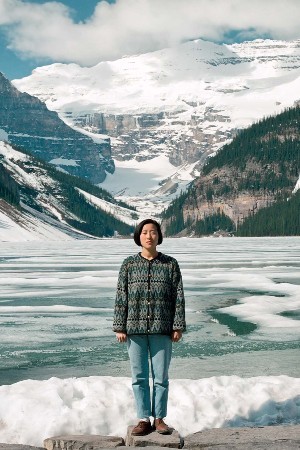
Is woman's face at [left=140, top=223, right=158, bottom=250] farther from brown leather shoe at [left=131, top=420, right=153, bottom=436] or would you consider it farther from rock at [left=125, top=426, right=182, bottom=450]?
rock at [left=125, top=426, right=182, bottom=450]

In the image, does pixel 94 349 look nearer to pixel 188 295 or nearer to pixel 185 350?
pixel 185 350

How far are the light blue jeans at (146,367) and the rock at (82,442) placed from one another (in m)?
0.62

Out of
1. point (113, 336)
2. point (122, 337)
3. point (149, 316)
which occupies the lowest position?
point (113, 336)

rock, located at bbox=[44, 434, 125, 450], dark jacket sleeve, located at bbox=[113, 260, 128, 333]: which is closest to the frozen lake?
rock, located at bbox=[44, 434, 125, 450]

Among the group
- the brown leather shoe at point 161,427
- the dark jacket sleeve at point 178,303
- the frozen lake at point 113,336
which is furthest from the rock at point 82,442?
the frozen lake at point 113,336

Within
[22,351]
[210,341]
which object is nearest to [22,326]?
[22,351]

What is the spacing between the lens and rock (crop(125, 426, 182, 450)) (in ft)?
33.2

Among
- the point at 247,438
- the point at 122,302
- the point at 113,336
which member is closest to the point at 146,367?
the point at 122,302

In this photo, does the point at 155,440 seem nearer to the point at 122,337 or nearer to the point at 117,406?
the point at 122,337

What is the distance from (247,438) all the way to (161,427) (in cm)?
130

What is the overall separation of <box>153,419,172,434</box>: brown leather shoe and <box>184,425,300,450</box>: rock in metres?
0.35

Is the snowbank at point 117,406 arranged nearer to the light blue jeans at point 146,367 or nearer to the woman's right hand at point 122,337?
the light blue jeans at point 146,367

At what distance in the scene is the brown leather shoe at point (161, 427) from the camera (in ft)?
34.6

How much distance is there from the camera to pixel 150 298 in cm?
1079
